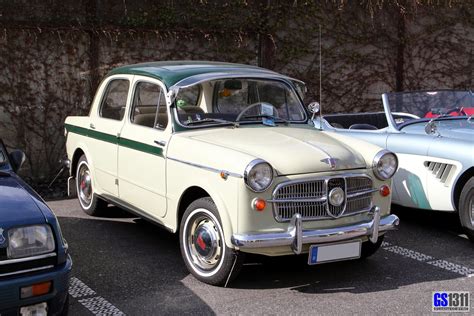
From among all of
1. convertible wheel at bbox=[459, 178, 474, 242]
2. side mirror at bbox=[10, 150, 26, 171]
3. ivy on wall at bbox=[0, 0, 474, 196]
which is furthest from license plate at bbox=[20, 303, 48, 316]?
ivy on wall at bbox=[0, 0, 474, 196]

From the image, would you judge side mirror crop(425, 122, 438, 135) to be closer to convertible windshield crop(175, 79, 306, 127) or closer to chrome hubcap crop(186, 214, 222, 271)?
convertible windshield crop(175, 79, 306, 127)

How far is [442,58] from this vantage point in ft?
35.3

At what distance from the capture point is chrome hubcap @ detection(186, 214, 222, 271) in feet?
14.5

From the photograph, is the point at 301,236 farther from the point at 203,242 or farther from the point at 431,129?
the point at 431,129

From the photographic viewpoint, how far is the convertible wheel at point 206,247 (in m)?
4.32

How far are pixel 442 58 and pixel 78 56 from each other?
248 inches

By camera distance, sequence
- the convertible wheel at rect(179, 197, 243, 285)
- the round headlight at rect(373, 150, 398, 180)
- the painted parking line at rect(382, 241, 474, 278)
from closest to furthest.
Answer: the convertible wheel at rect(179, 197, 243, 285) < the round headlight at rect(373, 150, 398, 180) < the painted parking line at rect(382, 241, 474, 278)

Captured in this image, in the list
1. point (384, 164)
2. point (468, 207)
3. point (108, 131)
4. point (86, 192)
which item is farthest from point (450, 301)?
point (86, 192)

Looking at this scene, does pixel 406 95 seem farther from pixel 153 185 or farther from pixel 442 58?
pixel 442 58

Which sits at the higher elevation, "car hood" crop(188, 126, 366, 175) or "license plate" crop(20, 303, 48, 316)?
"car hood" crop(188, 126, 366, 175)

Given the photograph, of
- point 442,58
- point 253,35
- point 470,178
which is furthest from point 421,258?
point 442,58

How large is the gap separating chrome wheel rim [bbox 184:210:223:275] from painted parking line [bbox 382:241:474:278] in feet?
5.96

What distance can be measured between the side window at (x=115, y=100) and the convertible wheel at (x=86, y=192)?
24.8 inches

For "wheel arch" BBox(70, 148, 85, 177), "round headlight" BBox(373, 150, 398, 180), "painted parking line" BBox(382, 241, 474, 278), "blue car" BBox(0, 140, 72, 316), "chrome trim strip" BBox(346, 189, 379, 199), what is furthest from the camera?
"wheel arch" BBox(70, 148, 85, 177)
